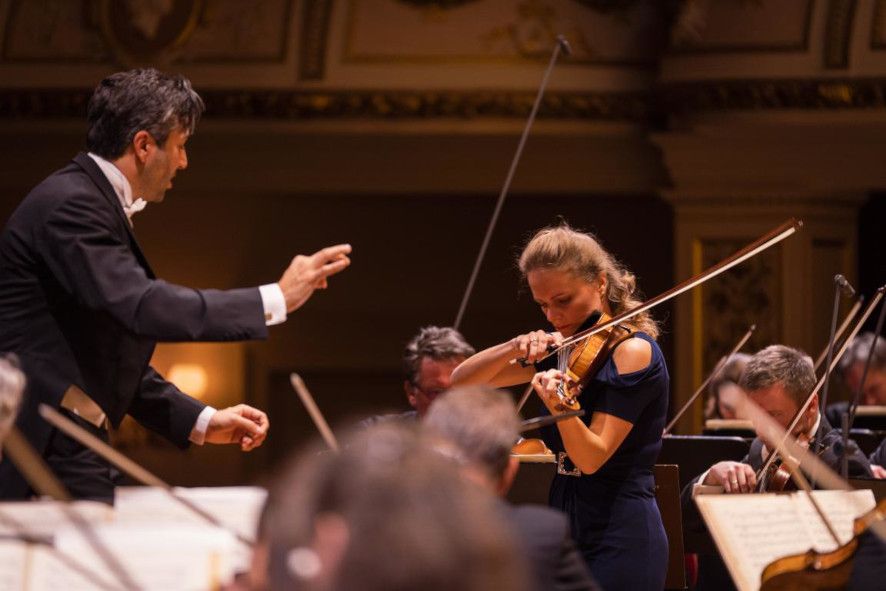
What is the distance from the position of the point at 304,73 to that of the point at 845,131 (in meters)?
2.69

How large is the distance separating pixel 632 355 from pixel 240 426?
834 millimetres

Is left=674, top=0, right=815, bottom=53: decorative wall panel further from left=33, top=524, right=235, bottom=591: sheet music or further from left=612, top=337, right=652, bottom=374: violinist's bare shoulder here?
left=33, top=524, right=235, bottom=591: sheet music

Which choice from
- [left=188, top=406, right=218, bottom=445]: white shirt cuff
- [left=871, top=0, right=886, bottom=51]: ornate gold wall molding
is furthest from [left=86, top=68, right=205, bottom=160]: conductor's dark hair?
[left=871, top=0, right=886, bottom=51]: ornate gold wall molding

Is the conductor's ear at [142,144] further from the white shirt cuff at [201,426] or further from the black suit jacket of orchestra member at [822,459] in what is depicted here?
the black suit jacket of orchestra member at [822,459]

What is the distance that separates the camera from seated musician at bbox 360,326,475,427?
4.71 metres

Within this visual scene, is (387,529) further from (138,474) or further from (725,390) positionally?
(725,390)

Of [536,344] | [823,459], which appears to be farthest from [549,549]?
[823,459]

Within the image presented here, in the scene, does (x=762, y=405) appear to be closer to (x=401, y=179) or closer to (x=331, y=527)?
(x=331, y=527)

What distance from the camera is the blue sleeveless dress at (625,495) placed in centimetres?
312

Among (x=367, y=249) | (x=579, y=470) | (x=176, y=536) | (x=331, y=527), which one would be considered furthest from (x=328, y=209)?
(x=331, y=527)

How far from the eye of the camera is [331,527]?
1.30 meters

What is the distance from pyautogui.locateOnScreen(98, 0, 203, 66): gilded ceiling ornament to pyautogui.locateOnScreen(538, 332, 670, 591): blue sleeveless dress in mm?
4976

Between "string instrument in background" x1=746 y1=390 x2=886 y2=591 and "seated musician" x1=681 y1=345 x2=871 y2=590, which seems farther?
"seated musician" x1=681 y1=345 x2=871 y2=590

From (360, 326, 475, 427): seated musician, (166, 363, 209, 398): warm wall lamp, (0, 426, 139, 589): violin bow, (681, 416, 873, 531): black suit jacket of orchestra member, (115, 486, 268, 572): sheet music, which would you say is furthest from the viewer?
(166, 363, 209, 398): warm wall lamp
